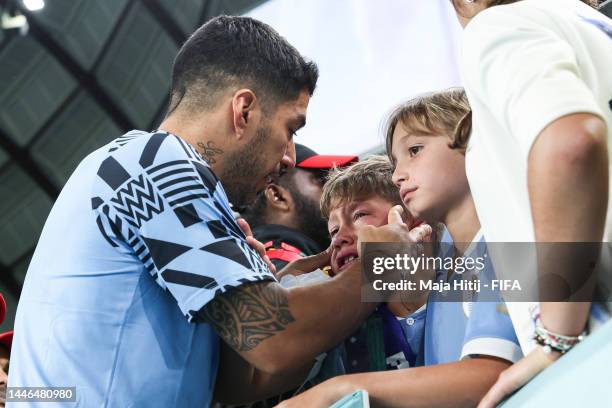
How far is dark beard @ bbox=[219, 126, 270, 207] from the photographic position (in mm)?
1948

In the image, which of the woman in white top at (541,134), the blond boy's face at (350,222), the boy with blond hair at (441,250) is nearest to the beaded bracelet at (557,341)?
the woman in white top at (541,134)

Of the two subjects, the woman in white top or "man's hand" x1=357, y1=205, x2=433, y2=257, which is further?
"man's hand" x1=357, y1=205, x2=433, y2=257

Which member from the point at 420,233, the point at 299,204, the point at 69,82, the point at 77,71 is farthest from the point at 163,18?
the point at 420,233

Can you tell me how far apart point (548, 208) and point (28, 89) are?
594cm

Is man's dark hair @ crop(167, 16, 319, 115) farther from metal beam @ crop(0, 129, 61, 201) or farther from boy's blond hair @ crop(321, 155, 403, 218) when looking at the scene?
metal beam @ crop(0, 129, 61, 201)

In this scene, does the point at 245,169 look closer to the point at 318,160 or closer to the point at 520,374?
the point at 520,374

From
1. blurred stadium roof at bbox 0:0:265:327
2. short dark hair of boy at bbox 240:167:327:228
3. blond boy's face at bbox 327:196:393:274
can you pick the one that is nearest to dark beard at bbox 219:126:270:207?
blond boy's face at bbox 327:196:393:274

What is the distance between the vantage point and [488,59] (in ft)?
3.52

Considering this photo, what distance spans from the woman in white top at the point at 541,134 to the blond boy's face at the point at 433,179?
17.5 inches

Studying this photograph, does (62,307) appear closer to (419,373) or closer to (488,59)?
(419,373)

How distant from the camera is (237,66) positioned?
2.05m

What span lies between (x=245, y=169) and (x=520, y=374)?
109 cm

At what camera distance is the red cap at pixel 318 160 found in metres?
2.92

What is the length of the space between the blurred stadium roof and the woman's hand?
181 inches
